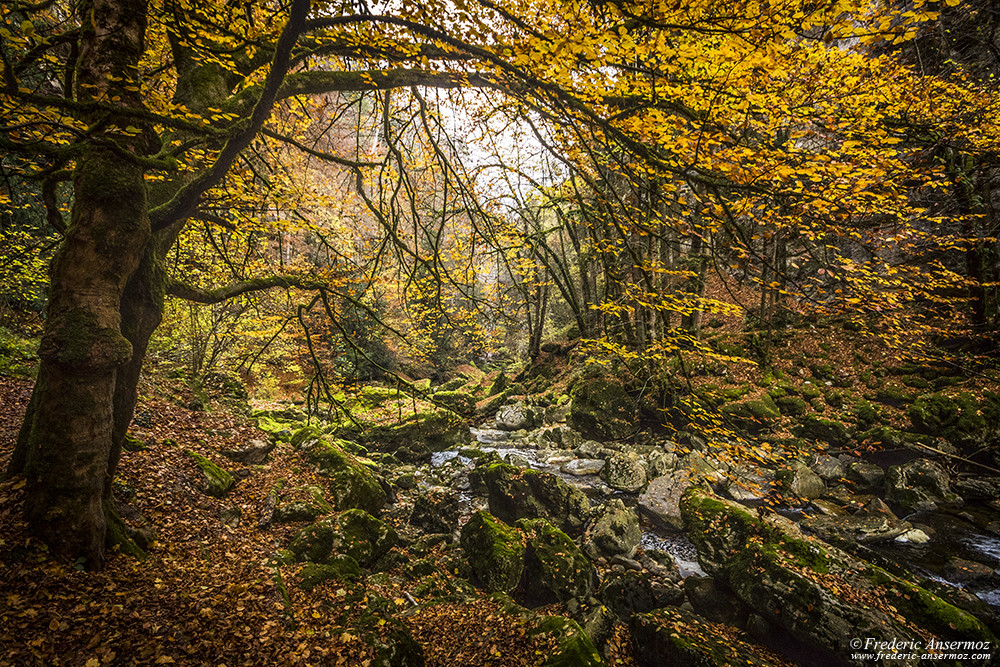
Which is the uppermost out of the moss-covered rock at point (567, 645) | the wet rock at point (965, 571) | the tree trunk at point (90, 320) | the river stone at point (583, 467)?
the tree trunk at point (90, 320)

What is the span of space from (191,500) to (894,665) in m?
8.35

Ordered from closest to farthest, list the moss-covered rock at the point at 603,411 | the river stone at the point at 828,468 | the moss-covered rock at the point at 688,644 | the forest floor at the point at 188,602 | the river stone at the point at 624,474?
the forest floor at the point at 188,602 → the moss-covered rock at the point at 688,644 → the river stone at the point at 624,474 → the river stone at the point at 828,468 → the moss-covered rock at the point at 603,411

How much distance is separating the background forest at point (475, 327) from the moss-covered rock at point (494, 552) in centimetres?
7

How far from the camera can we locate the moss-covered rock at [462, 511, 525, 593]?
554cm

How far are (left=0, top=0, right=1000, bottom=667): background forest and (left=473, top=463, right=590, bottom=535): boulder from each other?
0.06 m

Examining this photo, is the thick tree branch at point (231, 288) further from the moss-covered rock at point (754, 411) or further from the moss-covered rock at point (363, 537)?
the moss-covered rock at point (754, 411)

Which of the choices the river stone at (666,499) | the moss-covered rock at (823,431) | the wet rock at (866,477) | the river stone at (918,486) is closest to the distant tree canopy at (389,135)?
the river stone at (666,499)

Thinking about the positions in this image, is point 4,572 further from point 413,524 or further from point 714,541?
point 714,541

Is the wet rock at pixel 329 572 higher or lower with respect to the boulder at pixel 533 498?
higher

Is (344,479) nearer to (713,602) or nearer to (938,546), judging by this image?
(713,602)

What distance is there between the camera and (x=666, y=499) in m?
7.72

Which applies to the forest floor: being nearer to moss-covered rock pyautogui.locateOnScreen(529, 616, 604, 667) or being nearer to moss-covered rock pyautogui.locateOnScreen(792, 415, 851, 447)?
moss-covered rock pyautogui.locateOnScreen(529, 616, 604, 667)

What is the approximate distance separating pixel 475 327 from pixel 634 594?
15.1ft

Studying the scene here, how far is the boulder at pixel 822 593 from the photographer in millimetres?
4344
